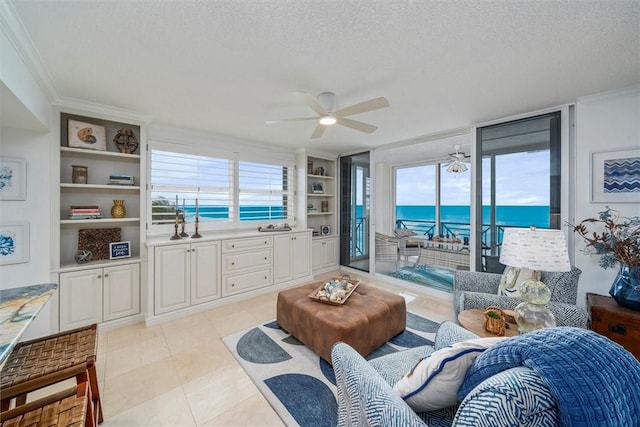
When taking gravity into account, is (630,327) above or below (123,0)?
below

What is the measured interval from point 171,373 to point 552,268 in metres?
2.80

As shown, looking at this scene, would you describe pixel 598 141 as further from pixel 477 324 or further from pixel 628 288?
pixel 477 324

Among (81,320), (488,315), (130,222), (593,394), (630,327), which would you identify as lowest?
(81,320)

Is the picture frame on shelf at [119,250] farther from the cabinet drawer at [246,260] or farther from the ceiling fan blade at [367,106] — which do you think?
the ceiling fan blade at [367,106]

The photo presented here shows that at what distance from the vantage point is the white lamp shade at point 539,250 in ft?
4.97

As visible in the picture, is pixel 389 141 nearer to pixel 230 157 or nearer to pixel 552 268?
pixel 230 157

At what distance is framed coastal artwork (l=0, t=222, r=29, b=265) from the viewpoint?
2.15 m

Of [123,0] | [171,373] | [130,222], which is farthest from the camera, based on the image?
[130,222]

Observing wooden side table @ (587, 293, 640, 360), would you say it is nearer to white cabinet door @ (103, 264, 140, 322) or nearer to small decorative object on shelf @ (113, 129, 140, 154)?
white cabinet door @ (103, 264, 140, 322)

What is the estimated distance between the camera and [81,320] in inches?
102

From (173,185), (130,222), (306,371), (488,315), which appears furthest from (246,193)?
(488,315)

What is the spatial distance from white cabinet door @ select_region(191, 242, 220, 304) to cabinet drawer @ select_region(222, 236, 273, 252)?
0.41ft

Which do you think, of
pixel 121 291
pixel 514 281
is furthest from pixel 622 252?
pixel 121 291

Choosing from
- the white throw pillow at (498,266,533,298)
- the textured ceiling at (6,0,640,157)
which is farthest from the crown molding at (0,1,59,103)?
the white throw pillow at (498,266,533,298)
